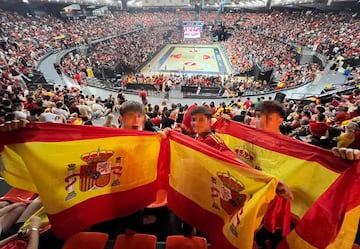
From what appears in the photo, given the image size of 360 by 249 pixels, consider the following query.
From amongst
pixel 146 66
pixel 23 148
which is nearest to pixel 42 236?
pixel 23 148

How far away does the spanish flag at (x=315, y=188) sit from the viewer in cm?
198

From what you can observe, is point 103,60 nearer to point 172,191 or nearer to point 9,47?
point 9,47

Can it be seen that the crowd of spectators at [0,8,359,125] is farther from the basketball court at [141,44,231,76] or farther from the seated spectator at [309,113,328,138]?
the seated spectator at [309,113,328,138]

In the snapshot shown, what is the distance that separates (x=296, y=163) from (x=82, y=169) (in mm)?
2031

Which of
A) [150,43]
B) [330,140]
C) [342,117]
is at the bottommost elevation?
[342,117]

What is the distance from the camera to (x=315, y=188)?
229 centimetres

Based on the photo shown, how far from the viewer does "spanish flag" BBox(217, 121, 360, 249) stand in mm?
1978

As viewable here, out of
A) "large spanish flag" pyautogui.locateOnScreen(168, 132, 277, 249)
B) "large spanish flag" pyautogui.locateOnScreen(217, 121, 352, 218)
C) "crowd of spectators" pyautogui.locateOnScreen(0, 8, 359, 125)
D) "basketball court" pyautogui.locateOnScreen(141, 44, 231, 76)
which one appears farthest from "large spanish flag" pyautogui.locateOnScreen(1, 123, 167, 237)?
"basketball court" pyautogui.locateOnScreen(141, 44, 231, 76)

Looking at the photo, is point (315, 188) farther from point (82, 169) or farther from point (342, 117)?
point (342, 117)

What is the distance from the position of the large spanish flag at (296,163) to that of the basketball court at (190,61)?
2286cm

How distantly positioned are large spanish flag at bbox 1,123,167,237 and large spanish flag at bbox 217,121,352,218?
42.6 inches

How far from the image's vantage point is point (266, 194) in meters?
1.93

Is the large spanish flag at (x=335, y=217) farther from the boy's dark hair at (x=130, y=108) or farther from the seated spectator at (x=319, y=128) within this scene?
the seated spectator at (x=319, y=128)

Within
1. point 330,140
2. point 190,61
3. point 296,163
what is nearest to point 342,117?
point 330,140
